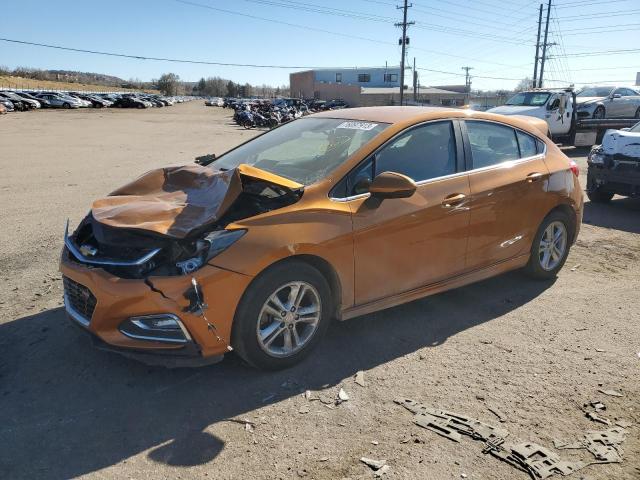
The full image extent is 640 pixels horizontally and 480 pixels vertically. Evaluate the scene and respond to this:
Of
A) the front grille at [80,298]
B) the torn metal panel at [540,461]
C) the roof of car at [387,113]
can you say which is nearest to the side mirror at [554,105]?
the roof of car at [387,113]

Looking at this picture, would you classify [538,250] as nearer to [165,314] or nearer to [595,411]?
[595,411]

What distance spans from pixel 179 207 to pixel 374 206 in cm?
135

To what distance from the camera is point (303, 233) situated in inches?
133

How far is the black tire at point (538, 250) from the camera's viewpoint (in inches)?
198

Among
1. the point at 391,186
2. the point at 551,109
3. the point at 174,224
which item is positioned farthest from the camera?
the point at 551,109

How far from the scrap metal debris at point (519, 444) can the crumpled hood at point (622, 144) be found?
22.9 ft

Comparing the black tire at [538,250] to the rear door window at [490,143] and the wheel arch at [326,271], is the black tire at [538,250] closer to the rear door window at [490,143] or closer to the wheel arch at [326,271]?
the rear door window at [490,143]

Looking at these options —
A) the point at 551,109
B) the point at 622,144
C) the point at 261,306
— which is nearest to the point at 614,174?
the point at 622,144

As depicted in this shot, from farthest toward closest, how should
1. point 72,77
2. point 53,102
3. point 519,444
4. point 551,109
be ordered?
point 72,77
point 53,102
point 551,109
point 519,444

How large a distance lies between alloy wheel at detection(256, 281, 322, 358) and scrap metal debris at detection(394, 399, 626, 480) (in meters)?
0.84

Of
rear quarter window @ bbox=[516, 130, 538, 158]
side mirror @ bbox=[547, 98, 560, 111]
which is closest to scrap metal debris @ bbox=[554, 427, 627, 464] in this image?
rear quarter window @ bbox=[516, 130, 538, 158]

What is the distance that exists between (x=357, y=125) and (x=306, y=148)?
18.2 inches

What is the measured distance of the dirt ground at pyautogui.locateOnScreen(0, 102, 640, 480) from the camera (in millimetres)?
2689

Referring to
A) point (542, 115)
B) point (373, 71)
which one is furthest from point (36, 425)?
point (373, 71)
